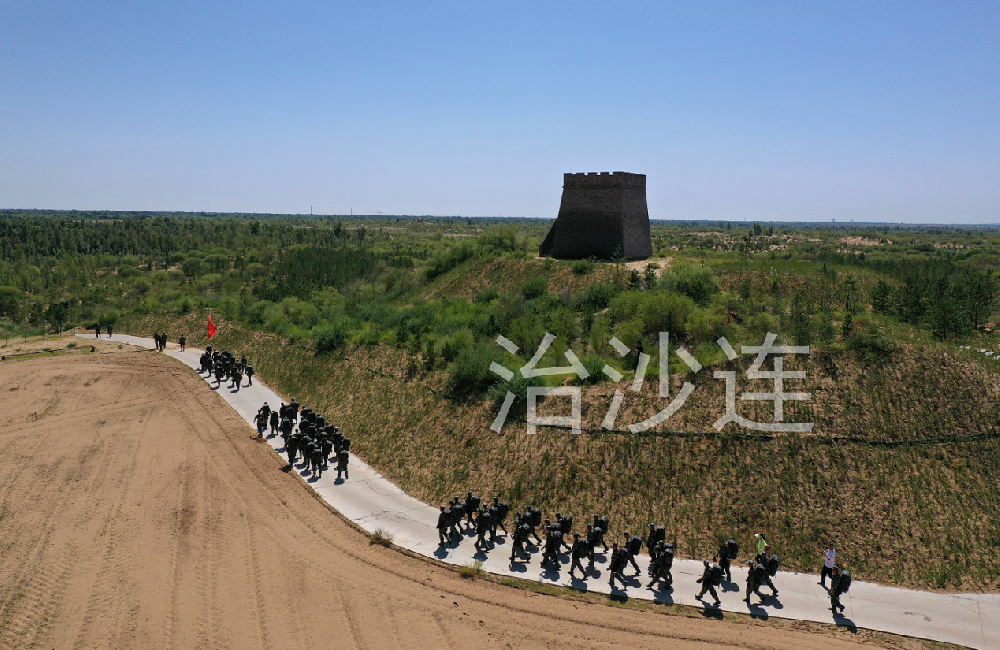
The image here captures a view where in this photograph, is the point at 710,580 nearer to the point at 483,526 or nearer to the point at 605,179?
the point at 483,526

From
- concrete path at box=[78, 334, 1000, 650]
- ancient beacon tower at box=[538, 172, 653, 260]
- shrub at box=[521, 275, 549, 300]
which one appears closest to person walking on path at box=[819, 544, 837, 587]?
concrete path at box=[78, 334, 1000, 650]

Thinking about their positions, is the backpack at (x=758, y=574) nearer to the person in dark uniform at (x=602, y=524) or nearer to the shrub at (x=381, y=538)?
the person in dark uniform at (x=602, y=524)

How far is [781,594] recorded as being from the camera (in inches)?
426

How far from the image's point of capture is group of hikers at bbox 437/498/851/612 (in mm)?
10562

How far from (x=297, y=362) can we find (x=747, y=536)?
19.7m

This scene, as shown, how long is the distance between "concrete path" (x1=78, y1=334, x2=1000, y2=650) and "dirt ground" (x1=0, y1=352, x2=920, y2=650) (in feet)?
1.45

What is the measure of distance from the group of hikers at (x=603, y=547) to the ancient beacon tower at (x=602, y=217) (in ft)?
67.4

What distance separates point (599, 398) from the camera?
16.3 m

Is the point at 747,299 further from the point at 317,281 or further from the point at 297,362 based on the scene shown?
the point at 317,281

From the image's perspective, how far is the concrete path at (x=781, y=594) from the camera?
9.95 meters

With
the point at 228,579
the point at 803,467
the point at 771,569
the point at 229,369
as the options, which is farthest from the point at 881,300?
the point at 229,369

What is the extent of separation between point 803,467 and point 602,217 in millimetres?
20487

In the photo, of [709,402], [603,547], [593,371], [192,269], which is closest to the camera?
[603,547]

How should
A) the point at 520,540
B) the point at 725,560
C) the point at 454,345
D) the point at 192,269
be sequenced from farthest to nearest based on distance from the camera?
the point at 192,269
the point at 454,345
the point at 520,540
the point at 725,560
